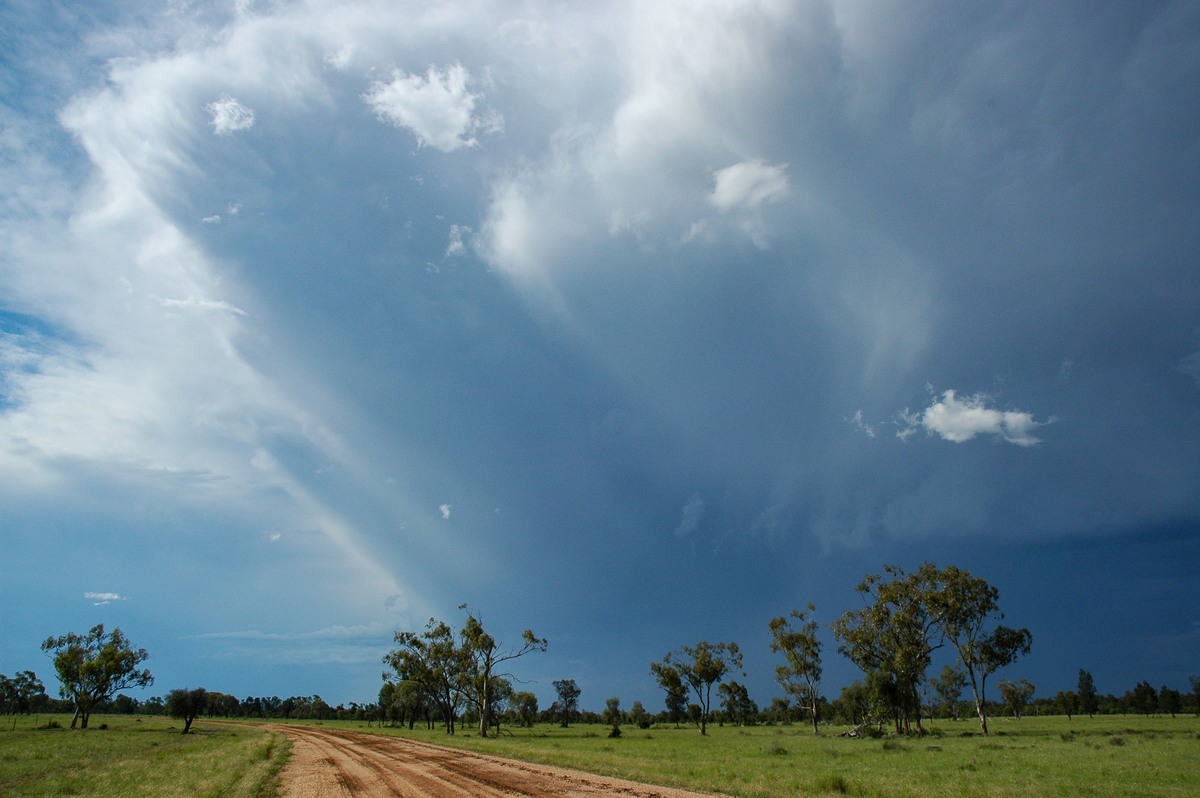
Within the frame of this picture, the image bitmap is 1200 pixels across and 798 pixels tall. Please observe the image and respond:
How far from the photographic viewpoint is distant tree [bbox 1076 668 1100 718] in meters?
130

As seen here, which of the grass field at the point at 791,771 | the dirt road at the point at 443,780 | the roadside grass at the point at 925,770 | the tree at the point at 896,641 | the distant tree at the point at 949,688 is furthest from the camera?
the distant tree at the point at 949,688

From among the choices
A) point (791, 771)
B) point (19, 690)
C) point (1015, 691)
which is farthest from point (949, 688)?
point (19, 690)

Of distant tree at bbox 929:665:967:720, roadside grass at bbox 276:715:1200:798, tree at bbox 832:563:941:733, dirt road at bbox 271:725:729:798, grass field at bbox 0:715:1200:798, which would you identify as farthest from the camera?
distant tree at bbox 929:665:967:720

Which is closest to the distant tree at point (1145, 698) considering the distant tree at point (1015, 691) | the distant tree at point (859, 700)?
the distant tree at point (1015, 691)

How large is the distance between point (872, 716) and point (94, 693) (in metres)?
102

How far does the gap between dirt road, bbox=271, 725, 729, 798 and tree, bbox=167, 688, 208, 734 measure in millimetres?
54455

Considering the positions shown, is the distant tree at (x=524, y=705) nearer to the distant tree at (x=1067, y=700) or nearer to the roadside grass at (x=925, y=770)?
the roadside grass at (x=925, y=770)

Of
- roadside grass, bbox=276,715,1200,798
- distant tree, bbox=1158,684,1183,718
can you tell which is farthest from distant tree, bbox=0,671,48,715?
distant tree, bbox=1158,684,1183,718

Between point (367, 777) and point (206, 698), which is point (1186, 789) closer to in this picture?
point (367, 777)

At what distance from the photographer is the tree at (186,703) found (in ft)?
221

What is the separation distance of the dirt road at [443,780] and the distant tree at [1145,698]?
17448cm

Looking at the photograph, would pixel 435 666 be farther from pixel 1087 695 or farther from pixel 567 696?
pixel 1087 695

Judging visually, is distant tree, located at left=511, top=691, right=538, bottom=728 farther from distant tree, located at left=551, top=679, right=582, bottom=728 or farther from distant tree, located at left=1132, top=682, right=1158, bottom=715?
distant tree, located at left=1132, top=682, right=1158, bottom=715

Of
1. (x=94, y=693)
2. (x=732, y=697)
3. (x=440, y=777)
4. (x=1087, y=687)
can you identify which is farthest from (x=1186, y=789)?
(x=1087, y=687)
